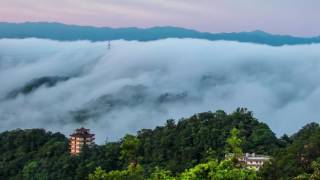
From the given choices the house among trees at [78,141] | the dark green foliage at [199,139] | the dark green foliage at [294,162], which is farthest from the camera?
the house among trees at [78,141]

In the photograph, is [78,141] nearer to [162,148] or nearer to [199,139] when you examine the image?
[162,148]

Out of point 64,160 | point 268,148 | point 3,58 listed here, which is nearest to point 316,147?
point 268,148

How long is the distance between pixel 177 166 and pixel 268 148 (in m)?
5.07

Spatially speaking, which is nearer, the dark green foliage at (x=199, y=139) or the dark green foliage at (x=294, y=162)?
the dark green foliage at (x=294, y=162)

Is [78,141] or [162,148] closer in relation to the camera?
[162,148]

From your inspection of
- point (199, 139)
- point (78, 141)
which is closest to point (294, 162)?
point (199, 139)

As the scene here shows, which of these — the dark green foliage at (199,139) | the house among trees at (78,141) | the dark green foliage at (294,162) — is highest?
the dark green foliage at (294,162)

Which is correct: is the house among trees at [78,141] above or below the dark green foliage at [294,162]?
below

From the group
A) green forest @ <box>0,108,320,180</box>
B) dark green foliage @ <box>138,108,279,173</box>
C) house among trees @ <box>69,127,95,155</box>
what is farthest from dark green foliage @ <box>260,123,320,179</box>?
house among trees @ <box>69,127,95,155</box>

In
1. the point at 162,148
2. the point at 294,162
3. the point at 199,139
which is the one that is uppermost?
the point at 294,162

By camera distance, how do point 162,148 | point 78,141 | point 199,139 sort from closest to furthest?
1. point 199,139
2. point 162,148
3. point 78,141

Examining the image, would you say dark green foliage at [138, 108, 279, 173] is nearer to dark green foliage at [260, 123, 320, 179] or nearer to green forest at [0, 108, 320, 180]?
green forest at [0, 108, 320, 180]

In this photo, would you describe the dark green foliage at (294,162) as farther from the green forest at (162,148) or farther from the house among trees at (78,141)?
the house among trees at (78,141)

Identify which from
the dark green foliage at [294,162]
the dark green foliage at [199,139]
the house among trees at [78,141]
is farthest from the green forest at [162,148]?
the dark green foliage at [294,162]
